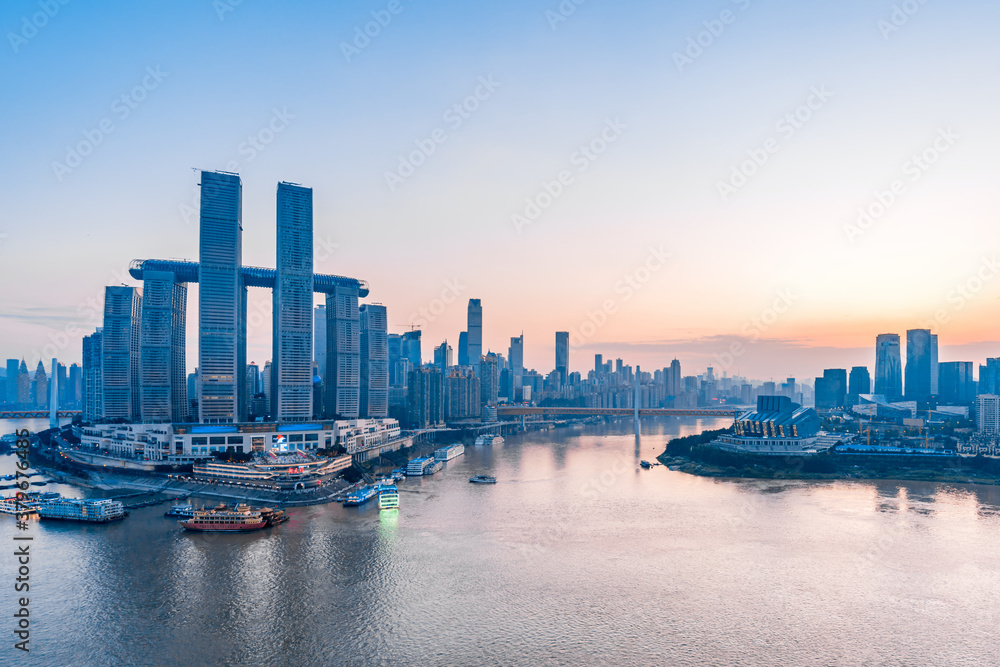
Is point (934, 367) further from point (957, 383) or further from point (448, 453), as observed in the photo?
point (448, 453)

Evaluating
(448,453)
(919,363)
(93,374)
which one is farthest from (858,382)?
(93,374)

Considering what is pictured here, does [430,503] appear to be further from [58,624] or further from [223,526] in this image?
[58,624]

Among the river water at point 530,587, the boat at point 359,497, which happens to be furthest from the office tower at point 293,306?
the river water at point 530,587

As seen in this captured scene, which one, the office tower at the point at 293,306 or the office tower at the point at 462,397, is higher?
the office tower at the point at 293,306

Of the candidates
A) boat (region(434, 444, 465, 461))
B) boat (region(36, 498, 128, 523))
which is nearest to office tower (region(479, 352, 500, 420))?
boat (region(434, 444, 465, 461))

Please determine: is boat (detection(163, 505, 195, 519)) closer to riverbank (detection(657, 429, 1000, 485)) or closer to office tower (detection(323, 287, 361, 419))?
office tower (detection(323, 287, 361, 419))

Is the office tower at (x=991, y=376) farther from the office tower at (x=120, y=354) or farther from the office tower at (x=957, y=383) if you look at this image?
the office tower at (x=120, y=354)
